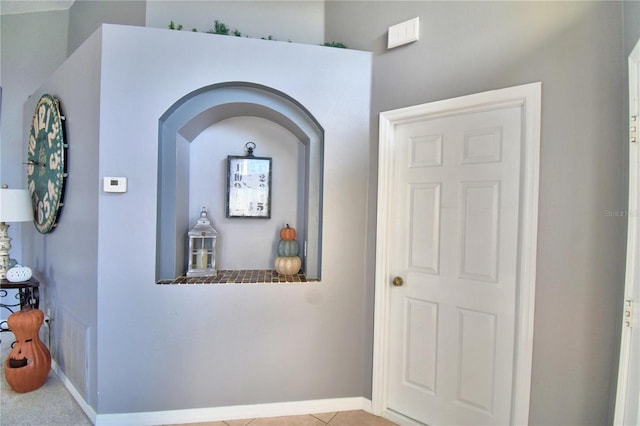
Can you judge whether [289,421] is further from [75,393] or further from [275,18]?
[275,18]

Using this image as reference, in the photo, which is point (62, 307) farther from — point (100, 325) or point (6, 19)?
point (6, 19)

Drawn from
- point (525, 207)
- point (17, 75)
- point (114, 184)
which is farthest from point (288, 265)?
point (17, 75)

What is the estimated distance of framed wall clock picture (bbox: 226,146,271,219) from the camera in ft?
7.57

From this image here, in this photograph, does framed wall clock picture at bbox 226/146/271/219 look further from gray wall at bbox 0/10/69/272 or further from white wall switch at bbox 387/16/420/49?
gray wall at bbox 0/10/69/272

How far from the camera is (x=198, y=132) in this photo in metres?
2.26

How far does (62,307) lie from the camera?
217 centimetres

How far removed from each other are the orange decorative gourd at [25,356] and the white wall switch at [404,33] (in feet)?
10.4

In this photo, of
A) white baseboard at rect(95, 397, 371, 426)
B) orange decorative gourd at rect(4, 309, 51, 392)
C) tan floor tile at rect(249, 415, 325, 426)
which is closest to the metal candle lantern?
white baseboard at rect(95, 397, 371, 426)

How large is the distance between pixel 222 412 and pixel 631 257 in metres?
2.35

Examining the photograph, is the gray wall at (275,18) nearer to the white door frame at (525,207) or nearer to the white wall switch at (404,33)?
the white wall switch at (404,33)

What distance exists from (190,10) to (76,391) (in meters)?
3.00

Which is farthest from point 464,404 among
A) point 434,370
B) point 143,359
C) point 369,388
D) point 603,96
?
point 143,359

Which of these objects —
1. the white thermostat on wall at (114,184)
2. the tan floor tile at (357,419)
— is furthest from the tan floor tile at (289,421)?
the white thermostat on wall at (114,184)

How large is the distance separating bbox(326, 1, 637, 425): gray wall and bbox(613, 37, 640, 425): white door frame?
11 cm
